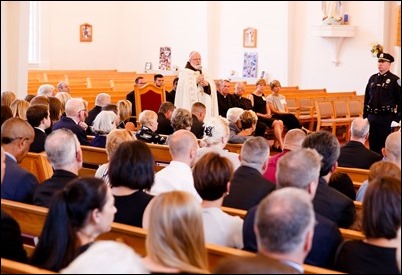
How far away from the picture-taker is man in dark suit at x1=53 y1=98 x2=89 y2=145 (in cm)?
795

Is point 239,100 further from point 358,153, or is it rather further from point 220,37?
point 220,37

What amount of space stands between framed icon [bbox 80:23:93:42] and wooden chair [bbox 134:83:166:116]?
13413 millimetres

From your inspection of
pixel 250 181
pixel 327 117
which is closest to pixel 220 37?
pixel 327 117

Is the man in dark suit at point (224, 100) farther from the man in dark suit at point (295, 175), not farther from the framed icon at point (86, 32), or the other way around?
the framed icon at point (86, 32)

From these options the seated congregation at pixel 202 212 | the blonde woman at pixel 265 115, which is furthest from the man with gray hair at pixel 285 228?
the blonde woman at pixel 265 115

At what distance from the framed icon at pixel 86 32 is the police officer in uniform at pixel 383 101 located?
1682 cm

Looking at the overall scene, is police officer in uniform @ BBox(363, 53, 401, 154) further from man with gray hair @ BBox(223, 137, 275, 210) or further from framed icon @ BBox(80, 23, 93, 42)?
framed icon @ BBox(80, 23, 93, 42)

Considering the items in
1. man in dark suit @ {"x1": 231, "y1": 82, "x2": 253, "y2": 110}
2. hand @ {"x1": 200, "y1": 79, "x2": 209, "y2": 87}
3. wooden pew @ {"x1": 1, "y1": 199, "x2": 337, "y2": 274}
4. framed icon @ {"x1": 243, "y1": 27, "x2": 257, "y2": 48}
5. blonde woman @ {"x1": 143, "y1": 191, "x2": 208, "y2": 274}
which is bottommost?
wooden pew @ {"x1": 1, "y1": 199, "x2": 337, "y2": 274}

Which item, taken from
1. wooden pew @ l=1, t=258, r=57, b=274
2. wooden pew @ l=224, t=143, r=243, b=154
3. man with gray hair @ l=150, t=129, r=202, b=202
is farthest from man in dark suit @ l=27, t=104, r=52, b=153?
wooden pew @ l=1, t=258, r=57, b=274

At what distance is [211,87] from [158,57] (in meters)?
13.4

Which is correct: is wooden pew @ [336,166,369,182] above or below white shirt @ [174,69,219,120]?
below

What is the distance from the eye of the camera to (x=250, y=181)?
4.79m

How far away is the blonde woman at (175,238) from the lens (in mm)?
2811

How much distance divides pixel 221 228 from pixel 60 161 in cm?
122
